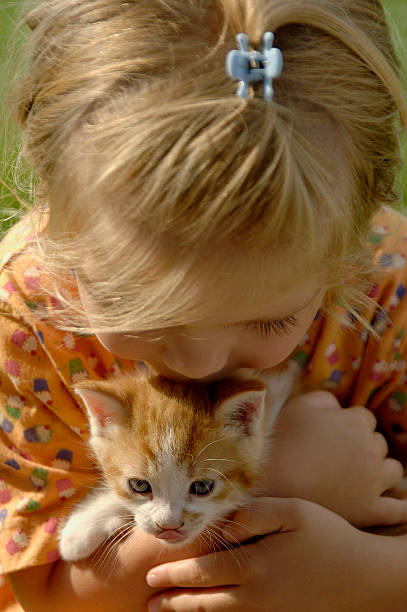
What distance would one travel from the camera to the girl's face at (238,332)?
0.94 meters

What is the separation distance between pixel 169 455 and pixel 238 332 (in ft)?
1.04

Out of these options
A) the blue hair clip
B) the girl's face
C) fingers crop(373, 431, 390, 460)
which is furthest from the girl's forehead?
fingers crop(373, 431, 390, 460)

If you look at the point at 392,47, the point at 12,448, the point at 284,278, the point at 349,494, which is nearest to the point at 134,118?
the point at 284,278

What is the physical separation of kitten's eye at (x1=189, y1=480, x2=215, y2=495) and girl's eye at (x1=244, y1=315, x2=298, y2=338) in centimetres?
35

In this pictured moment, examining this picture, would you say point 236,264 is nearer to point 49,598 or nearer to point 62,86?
point 62,86

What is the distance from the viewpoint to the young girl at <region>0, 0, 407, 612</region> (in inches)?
33.8

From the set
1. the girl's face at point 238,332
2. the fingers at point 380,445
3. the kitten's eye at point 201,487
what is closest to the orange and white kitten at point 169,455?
the kitten's eye at point 201,487

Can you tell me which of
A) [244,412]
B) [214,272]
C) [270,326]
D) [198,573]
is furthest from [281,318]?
[198,573]

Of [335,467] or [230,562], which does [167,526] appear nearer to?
[230,562]

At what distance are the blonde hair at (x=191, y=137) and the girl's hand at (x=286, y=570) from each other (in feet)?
1.61

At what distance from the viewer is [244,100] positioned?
2.73 ft

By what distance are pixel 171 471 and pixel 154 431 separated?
0.08 meters

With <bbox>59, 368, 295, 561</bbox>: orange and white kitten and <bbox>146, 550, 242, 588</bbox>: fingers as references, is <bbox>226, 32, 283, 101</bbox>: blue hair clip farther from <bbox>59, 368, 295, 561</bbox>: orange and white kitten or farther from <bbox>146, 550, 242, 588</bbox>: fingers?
<bbox>146, 550, 242, 588</bbox>: fingers

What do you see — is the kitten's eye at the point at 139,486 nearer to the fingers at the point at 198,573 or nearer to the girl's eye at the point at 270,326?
the fingers at the point at 198,573
